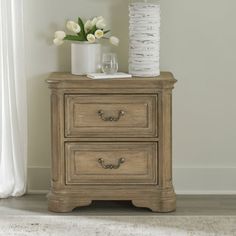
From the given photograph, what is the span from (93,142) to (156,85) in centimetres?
44

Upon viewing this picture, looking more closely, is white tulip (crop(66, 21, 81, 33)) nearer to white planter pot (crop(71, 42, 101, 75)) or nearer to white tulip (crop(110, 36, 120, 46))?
white planter pot (crop(71, 42, 101, 75))

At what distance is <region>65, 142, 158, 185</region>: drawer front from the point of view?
4.02 metres

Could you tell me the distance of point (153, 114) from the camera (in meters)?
3.99

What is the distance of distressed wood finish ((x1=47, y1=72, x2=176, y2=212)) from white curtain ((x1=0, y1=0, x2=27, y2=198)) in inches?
13.2

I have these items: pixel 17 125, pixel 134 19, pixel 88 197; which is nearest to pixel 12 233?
pixel 88 197

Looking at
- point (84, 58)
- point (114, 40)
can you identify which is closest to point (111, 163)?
point (84, 58)

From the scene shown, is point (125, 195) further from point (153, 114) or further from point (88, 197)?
point (153, 114)

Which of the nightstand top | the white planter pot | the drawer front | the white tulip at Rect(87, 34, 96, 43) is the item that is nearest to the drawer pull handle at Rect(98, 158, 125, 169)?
the drawer front

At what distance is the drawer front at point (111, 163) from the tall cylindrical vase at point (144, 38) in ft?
1.32

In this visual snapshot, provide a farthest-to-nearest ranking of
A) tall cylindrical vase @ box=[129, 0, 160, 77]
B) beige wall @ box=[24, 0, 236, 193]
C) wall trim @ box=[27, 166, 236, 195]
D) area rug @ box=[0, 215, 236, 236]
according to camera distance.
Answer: wall trim @ box=[27, 166, 236, 195], beige wall @ box=[24, 0, 236, 193], tall cylindrical vase @ box=[129, 0, 160, 77], area rug @ box=[0, 215, 236, 236]

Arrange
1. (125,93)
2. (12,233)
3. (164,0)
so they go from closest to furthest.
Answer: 1. (12,233)
2. (125,93)
3. (164,0)

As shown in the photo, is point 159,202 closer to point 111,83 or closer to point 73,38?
point 111,83

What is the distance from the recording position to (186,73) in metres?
4.35

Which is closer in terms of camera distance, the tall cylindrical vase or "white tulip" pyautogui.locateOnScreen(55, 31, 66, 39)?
the tall cylindrical vase
